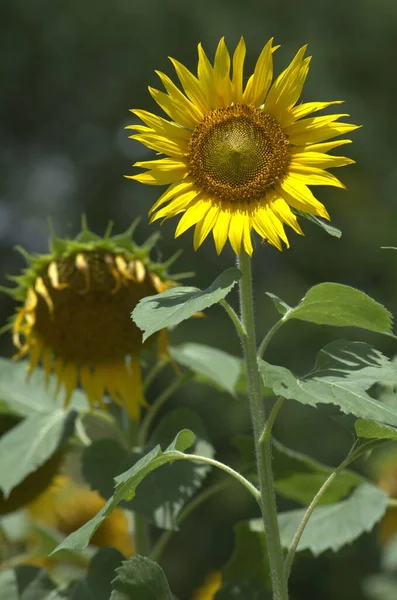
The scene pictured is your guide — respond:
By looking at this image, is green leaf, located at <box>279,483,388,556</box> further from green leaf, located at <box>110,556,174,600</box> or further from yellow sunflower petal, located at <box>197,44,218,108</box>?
yellow sunflower petal, located at <box>197,44,218,108</box>

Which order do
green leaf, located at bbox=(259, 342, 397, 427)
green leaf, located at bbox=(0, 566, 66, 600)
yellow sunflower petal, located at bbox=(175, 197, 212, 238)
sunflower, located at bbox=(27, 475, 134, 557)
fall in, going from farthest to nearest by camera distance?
sunflower, located at bbox=(27, 475, 134, 557)
green leaf, located at bbox=(0, 566, 66, 600)
yellow sunflower petal, located at bbox=(175, 197, 212, 238)
green leaf, located at bbox=(259, 342, 397, 427)

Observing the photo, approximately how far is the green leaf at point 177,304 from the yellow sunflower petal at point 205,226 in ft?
0.13

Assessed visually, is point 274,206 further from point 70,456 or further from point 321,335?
point 321,335

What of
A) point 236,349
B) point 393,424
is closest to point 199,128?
point 393,424

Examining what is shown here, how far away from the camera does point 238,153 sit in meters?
0.78

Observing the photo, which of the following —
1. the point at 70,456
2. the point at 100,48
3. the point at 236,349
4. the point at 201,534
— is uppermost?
the point at 100,48

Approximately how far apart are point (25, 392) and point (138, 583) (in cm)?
53

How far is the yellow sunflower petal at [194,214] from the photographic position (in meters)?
0.75

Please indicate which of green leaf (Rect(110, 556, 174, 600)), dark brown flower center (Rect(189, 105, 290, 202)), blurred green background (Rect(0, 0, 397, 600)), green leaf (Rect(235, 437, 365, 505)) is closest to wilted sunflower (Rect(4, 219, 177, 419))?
green leaf (Rect(235, 437, 365, 505))

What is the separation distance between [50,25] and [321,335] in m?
2.08

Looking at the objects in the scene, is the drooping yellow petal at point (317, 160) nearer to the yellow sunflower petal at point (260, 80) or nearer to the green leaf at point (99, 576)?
the yellow sunflower petal at point (260, 80)

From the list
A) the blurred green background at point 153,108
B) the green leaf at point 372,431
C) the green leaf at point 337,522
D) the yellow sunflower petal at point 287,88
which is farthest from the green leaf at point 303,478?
the blurred green background at point 153,108

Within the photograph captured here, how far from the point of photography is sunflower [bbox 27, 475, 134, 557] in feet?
4.51

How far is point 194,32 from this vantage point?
4.55 m
